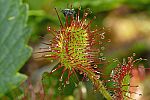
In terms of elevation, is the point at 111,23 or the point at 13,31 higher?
the point at 111,23

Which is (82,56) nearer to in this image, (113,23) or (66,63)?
(66,63)

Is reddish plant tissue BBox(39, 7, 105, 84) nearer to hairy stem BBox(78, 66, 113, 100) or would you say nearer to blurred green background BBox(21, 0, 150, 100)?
hairy stem BBox(78, 66, 113, 100)

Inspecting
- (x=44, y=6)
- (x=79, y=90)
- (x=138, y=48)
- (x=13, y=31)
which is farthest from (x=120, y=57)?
(x=13, y=31)

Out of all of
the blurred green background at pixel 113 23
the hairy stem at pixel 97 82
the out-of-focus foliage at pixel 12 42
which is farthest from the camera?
the blurred green background at pixel 113 23

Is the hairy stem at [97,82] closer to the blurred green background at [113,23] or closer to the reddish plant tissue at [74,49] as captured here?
the reddish plant tissue at [74,49]

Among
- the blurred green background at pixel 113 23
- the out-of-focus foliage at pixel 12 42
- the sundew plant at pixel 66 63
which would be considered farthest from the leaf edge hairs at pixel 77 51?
the blurred green background at pixel 113 23

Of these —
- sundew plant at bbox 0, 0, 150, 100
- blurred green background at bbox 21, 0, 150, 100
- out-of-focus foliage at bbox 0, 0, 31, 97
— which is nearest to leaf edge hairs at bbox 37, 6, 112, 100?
sundew plant at bbox 0, 0, 150, 100

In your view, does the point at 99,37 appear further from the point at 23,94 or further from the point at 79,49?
the point at 23,94
